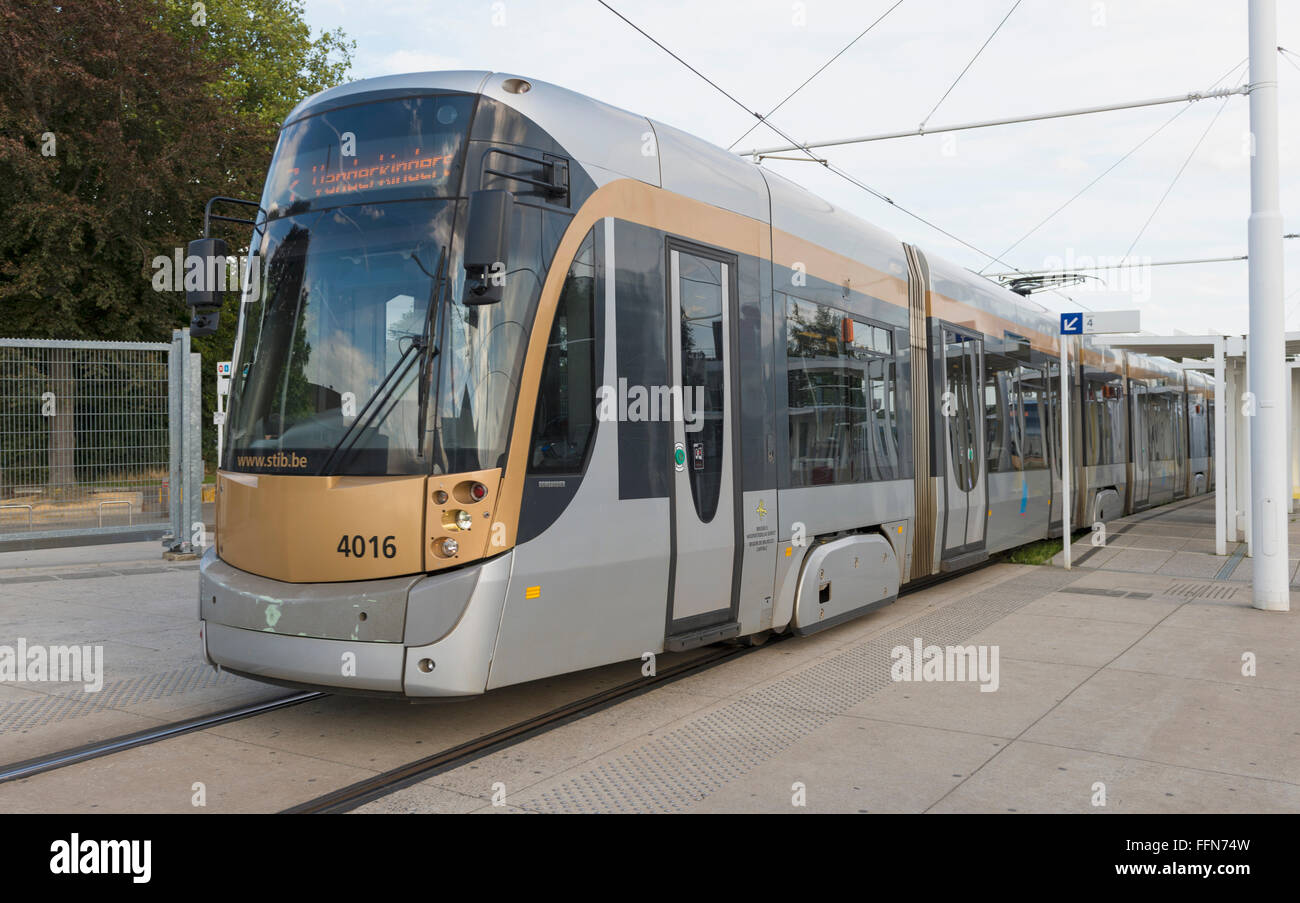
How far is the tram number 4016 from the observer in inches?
204

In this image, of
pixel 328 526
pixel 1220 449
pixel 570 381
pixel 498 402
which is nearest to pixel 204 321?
pixel 328 526

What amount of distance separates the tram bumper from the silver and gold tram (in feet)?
0.04

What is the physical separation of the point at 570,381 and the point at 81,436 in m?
9.03

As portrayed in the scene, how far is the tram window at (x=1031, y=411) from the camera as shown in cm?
1295

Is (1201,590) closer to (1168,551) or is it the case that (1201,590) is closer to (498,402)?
(1168,551)

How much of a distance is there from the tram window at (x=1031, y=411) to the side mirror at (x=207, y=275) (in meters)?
9.38

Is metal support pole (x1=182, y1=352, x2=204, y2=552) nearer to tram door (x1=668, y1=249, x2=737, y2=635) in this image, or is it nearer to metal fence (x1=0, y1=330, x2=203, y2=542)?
metal fence (x1=0, y1=330, x2=203, y2=542)

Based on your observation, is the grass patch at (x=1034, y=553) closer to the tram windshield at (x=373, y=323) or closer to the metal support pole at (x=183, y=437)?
the tram windshield at (x=373, y=323)

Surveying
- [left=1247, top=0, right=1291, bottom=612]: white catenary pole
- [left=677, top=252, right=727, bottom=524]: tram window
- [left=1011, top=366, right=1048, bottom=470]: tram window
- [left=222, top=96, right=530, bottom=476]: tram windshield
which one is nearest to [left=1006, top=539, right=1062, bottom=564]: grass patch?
[left=1011, top=366, right=1048, bottom=470]: tram window

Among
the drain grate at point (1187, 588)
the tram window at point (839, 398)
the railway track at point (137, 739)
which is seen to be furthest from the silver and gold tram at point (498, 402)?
the drain grate at point (1187, 588)

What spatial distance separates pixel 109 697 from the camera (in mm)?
6664

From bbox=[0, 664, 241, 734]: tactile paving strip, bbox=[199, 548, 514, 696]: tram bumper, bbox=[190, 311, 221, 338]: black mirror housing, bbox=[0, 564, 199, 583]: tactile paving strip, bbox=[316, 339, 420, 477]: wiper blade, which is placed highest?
bbox=[190, 311, 221, 338]: black mirror housing

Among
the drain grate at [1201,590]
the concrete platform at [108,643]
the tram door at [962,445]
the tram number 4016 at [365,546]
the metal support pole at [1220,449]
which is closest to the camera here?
the tram number 4016 at [365,546]
